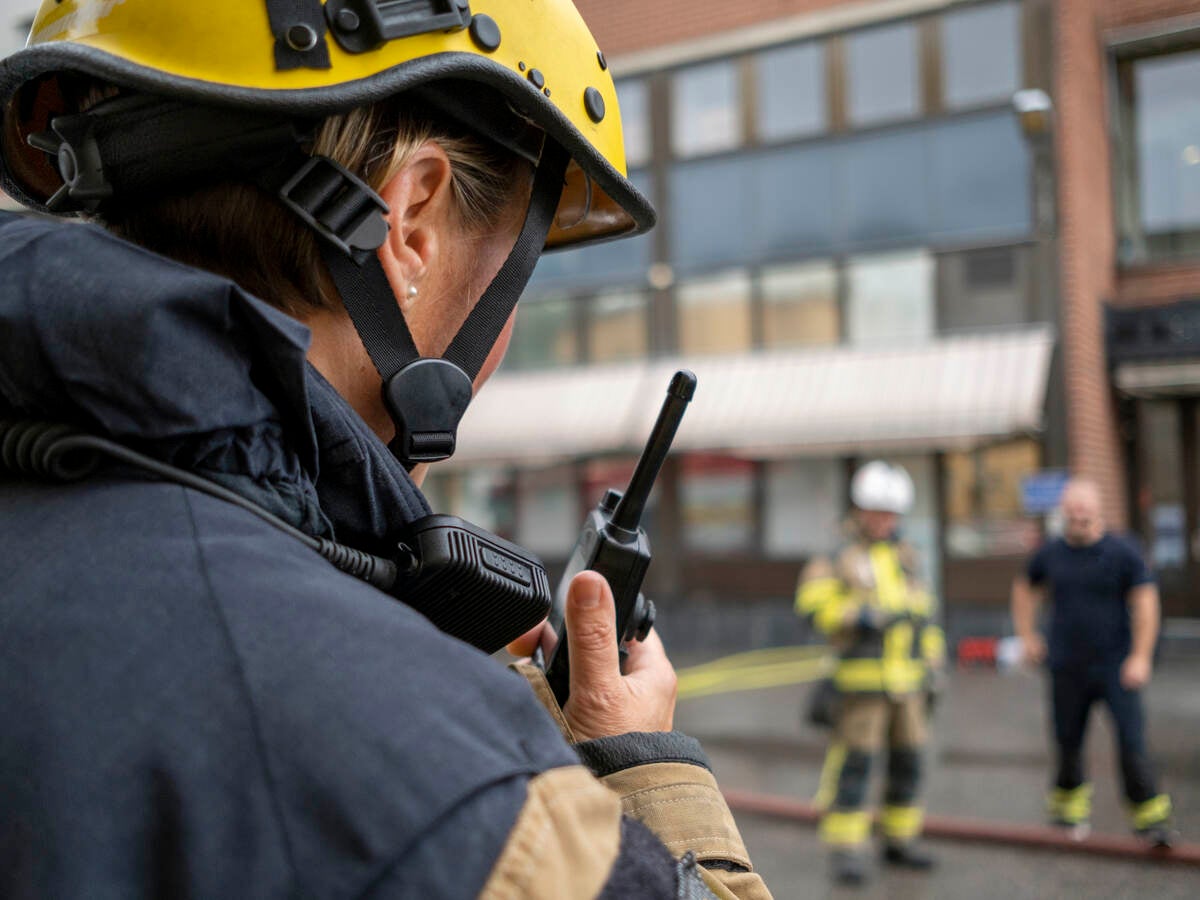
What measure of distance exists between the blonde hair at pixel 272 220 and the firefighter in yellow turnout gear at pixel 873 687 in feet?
17.4

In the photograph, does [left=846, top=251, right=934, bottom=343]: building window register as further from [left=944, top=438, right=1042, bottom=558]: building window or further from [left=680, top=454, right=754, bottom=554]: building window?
[left=680, top=454, right=754, bottom=554]: building window

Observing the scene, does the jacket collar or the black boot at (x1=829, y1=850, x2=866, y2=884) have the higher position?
the jacket collar

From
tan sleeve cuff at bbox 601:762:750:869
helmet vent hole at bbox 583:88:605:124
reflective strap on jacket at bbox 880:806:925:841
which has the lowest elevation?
reflective strap on jacket at bbox 880:806:925:841

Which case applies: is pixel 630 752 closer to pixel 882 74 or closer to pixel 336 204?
pixel 336 204

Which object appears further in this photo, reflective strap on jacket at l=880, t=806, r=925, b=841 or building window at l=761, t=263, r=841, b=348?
building window at l=761, t=263, r=841, b=348

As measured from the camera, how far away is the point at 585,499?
17578 millimetres

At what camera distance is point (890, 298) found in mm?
14883

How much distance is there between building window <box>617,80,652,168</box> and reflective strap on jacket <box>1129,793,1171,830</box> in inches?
485

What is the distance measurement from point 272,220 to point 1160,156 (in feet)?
52.0

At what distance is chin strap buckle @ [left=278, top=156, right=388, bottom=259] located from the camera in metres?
1.13

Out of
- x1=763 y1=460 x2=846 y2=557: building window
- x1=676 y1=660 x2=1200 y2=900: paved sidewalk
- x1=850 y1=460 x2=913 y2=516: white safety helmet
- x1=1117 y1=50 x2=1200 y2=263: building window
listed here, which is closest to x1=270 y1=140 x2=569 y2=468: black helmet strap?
x1=676 y1=660 x2=1200 y2=900: paved sidewalk

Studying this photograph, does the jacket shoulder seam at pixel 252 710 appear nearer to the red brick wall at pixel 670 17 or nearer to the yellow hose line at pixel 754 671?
the yellow hose line at pixel 754 671

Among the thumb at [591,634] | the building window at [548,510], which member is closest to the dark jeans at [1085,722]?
the thumb at [591,634]

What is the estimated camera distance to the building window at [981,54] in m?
14.2
